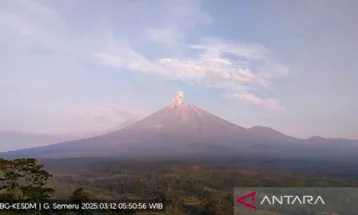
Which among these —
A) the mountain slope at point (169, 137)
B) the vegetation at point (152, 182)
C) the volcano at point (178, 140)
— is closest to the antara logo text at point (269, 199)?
the vegetation at point (152, 182)

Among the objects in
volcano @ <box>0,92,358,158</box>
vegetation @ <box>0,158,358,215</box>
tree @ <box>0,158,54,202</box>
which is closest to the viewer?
tree @ <box>0,158,54,202</box>

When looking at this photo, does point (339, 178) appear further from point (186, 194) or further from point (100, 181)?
point (100, 181)

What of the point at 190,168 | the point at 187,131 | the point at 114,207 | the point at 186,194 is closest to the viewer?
the point at 114,207

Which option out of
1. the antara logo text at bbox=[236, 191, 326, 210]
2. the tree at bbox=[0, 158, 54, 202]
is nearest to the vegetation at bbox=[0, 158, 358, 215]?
the tree at bbox=[0, 158, 54, 202]

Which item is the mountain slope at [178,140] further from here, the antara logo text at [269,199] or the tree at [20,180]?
the tree at [20,180]

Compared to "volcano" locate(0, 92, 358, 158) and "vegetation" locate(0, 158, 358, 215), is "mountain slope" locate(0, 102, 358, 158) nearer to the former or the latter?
"volcano" locate(0, 92, 358, 158)

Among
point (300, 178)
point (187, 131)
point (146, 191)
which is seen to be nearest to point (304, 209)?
point (146, 191)
